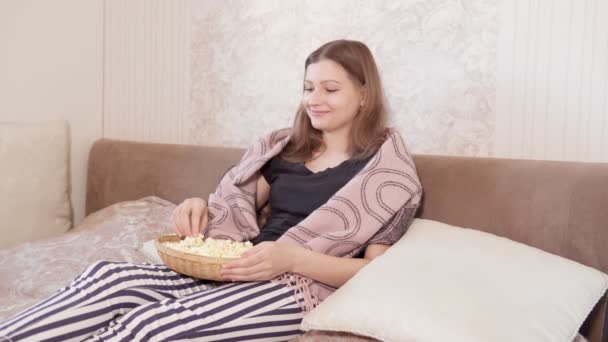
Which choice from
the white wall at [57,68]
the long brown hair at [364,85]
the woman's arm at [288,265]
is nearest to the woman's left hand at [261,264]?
the woman's arm at [288,265]

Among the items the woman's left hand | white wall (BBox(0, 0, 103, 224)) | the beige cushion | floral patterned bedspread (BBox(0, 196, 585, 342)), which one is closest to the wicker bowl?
the woman's left hand

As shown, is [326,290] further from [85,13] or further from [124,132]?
[85,13]

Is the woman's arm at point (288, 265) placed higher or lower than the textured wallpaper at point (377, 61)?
lower

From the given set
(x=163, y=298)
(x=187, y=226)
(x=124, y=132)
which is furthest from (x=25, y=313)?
(x=124, y=132)

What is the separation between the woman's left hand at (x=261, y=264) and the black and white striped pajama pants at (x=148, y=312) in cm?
3

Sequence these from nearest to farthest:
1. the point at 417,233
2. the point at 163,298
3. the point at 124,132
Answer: the point at 163,298, the point at 417,233, the point at 124,132

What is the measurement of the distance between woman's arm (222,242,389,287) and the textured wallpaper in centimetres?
57

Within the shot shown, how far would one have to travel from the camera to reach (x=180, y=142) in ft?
7.96

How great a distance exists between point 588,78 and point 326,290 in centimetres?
88

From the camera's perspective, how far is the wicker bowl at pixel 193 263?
4.13 feet

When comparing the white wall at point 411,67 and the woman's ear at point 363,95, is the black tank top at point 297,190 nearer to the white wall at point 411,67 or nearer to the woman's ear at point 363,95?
the woman's ear at point 363,95

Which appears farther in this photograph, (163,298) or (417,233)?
(417,233)

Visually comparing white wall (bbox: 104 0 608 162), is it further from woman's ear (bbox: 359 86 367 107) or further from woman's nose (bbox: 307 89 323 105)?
woman's nose (bbox: 307 89 323 105)

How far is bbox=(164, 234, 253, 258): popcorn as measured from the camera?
1.32 metres
